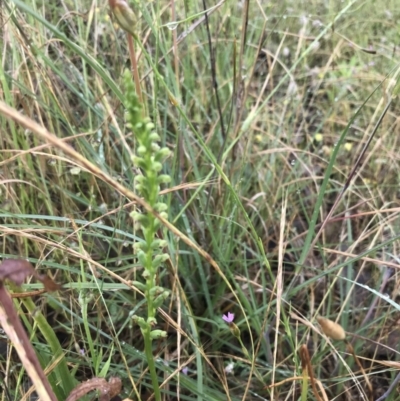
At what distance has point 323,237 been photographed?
101 centimetres

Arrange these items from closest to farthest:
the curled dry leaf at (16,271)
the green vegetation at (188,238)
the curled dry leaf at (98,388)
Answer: the curled dry leaf at (16,271) → the curled dry leaf at (98,388) → the green vegetation at (188,238)

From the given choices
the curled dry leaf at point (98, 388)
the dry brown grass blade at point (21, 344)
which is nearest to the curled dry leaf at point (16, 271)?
the dry brown grass blade at point (21, 344)

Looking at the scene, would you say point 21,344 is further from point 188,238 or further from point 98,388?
point 188,238

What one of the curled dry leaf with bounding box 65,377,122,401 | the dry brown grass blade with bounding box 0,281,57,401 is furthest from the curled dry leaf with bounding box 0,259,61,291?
the curled dry leaf with bounding box 65,377,122,401

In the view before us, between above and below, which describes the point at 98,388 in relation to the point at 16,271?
below

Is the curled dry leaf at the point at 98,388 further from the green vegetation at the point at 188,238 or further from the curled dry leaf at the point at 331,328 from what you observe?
the curled dry leaf at the point at 331,328

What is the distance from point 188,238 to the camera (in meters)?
0.65

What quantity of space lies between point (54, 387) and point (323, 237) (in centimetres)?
63

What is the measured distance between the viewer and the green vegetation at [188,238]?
26.6 inches

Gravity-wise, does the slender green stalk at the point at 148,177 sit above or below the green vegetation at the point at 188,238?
above

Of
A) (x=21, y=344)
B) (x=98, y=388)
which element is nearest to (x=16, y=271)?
(x=21, y=344)

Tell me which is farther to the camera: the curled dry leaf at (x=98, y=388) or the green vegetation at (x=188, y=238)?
the green vegetation at (x=188, y=238)

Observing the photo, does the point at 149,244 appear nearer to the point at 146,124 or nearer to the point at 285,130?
the point at 146,124

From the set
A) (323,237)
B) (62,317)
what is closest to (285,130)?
(323,237)
